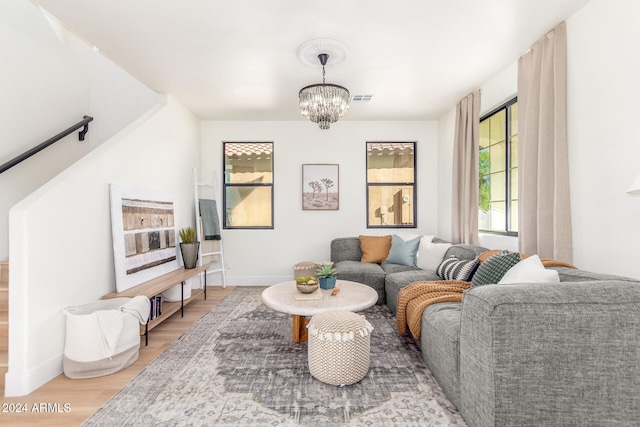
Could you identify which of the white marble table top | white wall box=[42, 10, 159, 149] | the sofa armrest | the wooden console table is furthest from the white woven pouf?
white wall box=[42, 10, 159, 149]

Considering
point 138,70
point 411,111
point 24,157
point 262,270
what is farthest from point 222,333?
point 411,111

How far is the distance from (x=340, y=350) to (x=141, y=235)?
2.46 meters

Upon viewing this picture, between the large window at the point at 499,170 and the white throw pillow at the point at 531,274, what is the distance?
1.53 metres

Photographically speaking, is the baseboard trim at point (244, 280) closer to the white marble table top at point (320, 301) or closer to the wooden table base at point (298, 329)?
the white marble table top at point (320, 301)

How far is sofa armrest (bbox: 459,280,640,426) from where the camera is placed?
1.34m

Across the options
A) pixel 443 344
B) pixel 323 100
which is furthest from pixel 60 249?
pixel 443 344

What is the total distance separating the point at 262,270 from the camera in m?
4.93

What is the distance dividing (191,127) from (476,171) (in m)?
4.01

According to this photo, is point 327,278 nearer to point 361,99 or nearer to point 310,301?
point 310,301

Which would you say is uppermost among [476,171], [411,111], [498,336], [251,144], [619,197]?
[411,111]

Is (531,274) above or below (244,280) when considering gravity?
A: above

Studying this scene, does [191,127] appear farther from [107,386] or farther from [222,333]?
[107,386]

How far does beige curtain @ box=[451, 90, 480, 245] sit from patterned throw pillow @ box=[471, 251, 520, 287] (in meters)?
1.44

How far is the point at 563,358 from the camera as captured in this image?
1351mm
